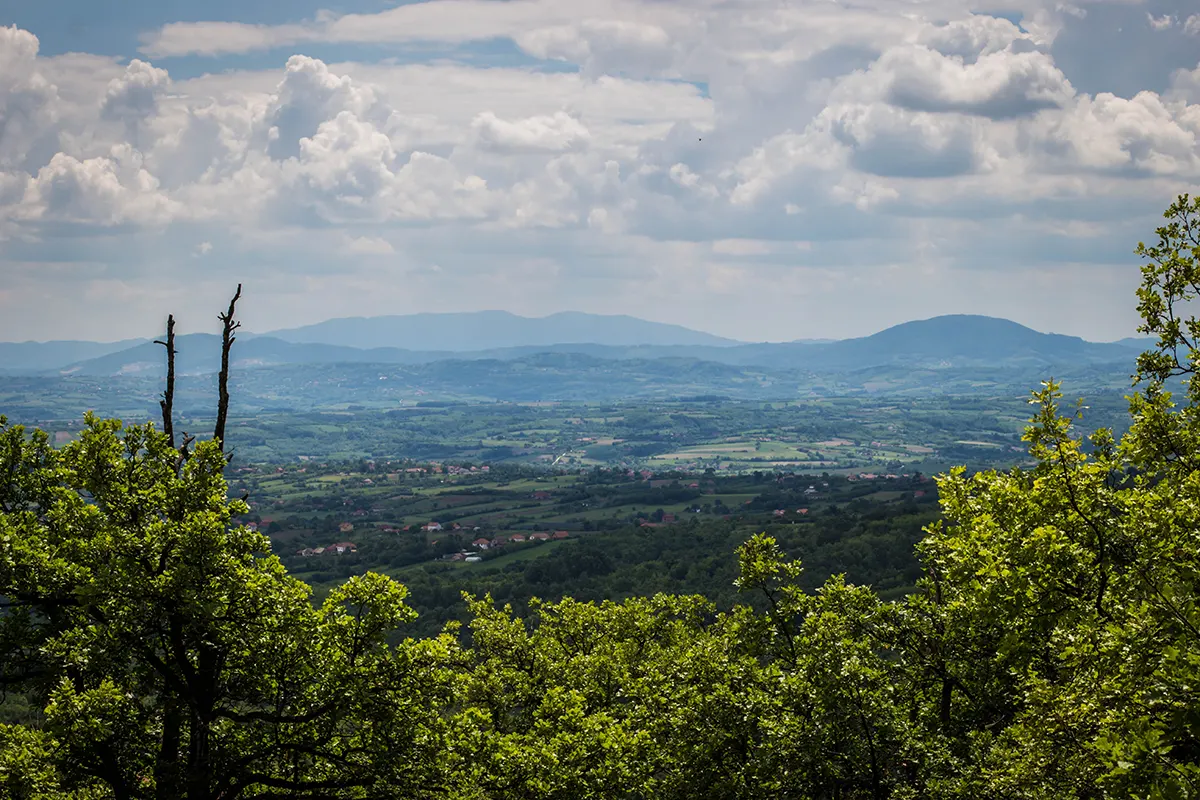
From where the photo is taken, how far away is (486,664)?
36.8 metres

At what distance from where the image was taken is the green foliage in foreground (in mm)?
19062

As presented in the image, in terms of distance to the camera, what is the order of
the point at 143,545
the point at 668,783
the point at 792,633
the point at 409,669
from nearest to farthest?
the point at 143,545, the point at 409,669, the point at 668,783, the point at 792,633

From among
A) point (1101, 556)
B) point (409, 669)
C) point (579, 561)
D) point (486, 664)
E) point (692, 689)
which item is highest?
point (1101, 556)

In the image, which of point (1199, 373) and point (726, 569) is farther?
point (726, 569)

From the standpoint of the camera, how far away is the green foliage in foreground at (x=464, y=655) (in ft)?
62.5

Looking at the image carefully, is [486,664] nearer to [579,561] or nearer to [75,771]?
[75,771]

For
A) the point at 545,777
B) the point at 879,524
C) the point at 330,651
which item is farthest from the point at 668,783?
the point at 879,524

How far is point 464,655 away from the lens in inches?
908

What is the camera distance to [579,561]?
555ft

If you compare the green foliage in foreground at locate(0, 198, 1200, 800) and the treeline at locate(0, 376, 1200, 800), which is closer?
the treeline at locate(0, 376, 1200, 800)

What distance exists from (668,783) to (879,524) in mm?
136581

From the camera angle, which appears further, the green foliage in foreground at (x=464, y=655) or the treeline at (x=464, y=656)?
the green foliage in foreground at (x=464, y=655)

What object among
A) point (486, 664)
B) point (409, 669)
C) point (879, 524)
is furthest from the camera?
point (879, 524)

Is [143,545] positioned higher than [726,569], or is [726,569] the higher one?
[143,545]
